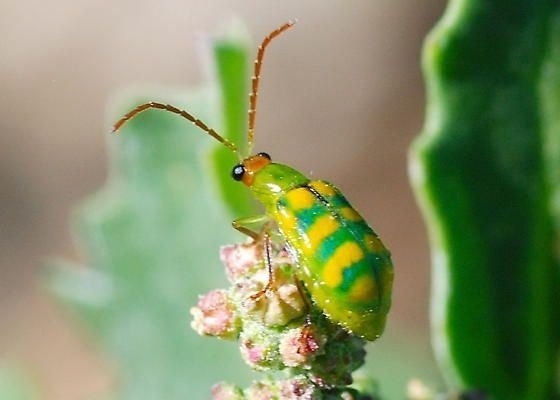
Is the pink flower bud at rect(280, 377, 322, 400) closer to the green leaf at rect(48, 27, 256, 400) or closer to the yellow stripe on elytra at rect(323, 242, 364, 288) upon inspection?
the yellow stripe on elytra at rect(323, 242, 364, 288)

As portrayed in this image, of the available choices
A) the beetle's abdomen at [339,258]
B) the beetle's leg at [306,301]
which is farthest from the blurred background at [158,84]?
the beetle's leg at [306,301]

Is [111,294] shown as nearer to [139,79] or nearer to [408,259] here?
[408,259]

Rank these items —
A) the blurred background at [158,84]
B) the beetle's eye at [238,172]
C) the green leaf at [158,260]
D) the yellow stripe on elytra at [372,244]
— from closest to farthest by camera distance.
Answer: the yellow stripe on elytra at [372,244], the beetle's eye at [238,172], the green leaf at [158,260], the blurred background at [158,84]

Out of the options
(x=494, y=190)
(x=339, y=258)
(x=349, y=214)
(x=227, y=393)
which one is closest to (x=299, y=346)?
(x=227, y=393)

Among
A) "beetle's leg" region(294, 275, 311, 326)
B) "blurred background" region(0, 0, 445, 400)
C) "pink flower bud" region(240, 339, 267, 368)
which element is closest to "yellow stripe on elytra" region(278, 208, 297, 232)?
"beetle's leg" region(294, 275, 311, 326)

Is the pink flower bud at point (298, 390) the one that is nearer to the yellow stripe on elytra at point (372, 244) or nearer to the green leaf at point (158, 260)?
the yellow stripe on elytra at point (372, 244)

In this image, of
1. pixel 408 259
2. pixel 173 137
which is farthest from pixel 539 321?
pixel 408 259

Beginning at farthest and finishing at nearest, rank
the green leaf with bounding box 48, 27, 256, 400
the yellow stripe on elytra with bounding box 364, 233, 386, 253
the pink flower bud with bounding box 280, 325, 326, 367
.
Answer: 1. the green leaf with bounding box 48, 27, 256, 400
2. the yellow stripe on elytra with bounding box 364, 233, 386, 253
3. the pink flower bud with bounding box 280, 325, 326, 367

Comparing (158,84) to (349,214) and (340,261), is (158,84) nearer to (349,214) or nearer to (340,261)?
(349,214)
